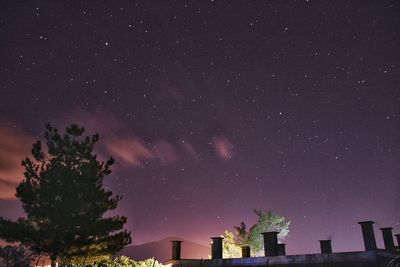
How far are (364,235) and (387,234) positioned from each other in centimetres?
417

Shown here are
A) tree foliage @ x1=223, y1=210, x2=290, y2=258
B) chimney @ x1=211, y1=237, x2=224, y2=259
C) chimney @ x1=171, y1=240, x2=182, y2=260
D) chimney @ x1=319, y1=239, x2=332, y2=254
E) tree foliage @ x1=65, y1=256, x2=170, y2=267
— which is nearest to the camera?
tree foliage @ x1=65, y1=256, x2=170, y2=267

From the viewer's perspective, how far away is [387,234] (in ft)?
71.2

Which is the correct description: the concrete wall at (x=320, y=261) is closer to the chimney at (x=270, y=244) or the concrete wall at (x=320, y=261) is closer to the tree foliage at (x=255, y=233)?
the chimney at (x=270, y=244)

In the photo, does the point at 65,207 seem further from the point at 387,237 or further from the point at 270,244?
the point at 387,237

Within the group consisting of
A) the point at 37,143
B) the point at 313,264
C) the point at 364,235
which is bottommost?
the point at 313,264

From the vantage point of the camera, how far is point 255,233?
166 feet

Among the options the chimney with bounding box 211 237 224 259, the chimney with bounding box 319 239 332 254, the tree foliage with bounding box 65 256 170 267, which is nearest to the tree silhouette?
the tree foliage with bounding box 65 256 170 267

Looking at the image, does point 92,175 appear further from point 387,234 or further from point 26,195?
point 387,234

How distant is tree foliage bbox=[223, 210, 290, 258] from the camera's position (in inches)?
1973

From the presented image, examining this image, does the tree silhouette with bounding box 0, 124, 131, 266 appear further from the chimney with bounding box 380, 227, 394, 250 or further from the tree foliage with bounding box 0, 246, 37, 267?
the chimney with bounding box 380, 227, 394, 250

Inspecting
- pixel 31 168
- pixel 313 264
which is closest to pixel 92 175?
pixel 31 168

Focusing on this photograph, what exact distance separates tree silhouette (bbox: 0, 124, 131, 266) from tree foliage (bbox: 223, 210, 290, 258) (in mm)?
29505

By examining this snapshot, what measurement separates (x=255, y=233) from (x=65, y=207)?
33.7 m

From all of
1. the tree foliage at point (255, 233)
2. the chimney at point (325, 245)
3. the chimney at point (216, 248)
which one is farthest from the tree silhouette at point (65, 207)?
the tree foliage at point (255, 233)
